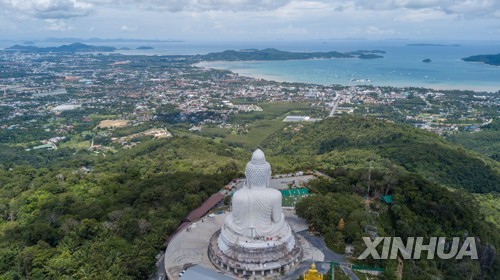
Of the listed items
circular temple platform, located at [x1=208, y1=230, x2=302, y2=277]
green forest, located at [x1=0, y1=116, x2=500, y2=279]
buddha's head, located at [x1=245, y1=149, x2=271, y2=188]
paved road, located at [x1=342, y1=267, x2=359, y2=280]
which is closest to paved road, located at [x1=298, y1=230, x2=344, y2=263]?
green forest, located at [x1=0, y1=116, x2=500, y2=279]

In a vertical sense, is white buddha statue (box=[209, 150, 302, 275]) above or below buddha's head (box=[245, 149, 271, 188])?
below

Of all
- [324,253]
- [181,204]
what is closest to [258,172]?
[324,253]

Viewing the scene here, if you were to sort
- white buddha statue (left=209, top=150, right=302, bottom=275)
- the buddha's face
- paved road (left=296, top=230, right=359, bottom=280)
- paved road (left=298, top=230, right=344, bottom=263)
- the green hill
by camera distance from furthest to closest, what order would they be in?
the green hill → paved road (left=298, top=230, right=344, bottom=263) → the buddha's face → paved road (left=296, top=230, right=359, bottom=280) → white buddha statue (left=209, top=150, right=302, bottom=275)

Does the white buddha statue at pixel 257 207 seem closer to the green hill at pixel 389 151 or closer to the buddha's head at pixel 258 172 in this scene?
the buddha's head at pixel 258 172

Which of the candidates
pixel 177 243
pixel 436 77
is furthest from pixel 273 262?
pixel 436 77

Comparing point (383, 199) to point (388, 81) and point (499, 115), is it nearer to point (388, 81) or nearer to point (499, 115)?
point (499, 115)

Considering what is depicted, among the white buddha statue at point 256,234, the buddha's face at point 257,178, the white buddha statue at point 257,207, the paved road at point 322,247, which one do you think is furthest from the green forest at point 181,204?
the buddha's face at point 257,178

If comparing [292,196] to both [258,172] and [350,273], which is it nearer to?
[350,273]

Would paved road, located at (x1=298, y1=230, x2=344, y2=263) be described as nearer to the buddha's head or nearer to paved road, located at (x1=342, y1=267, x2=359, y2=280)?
paved road, located at (x1=342, y1=267, x2=359, y2=280)
